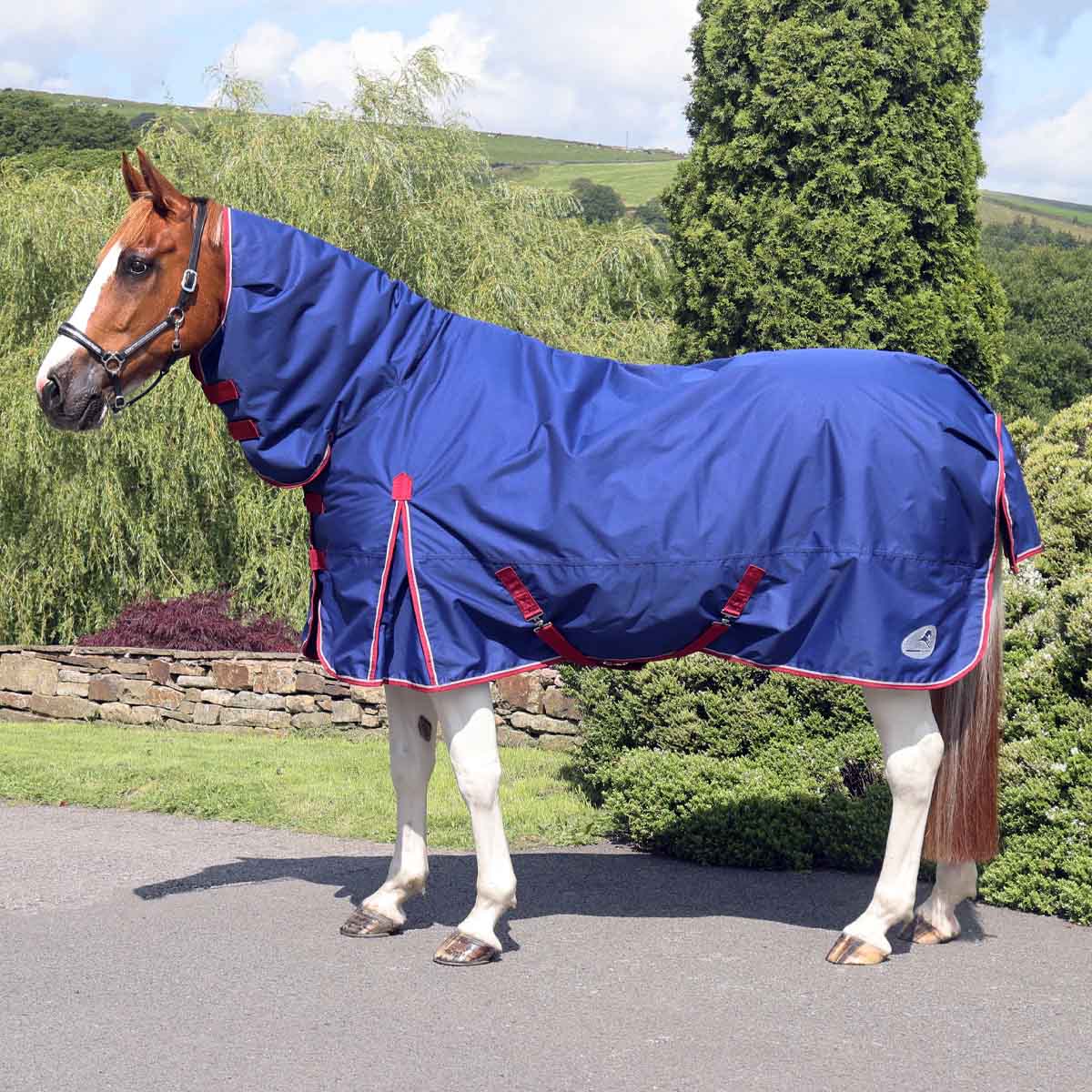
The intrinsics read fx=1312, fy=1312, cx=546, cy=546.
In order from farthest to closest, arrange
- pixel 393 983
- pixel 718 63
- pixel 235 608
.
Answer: pixel 235 608 < pixel 718 63 < pixel 393 983

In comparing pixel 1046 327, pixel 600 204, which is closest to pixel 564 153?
pixel 600 204

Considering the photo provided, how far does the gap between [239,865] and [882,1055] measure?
10.8 ft

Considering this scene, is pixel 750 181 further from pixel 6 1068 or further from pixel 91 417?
pixel 6 1068

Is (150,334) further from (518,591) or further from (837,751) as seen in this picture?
(837,751)

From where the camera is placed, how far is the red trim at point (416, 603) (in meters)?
4.34

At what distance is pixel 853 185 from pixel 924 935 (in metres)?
6.08

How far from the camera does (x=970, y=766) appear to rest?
4645 mm

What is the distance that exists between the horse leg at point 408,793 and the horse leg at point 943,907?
1839mm

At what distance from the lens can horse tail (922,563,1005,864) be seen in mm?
4633

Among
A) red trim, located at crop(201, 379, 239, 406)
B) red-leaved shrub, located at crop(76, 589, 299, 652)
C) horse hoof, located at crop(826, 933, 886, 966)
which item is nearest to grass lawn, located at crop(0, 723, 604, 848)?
red-leaved shrub, located at crop(76, 589, 299, 652)

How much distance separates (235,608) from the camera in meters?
11.5

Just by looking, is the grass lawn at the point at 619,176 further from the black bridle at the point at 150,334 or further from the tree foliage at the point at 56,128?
the black bridle at the point at 150,334

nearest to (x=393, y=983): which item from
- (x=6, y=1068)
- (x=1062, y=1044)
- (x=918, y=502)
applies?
(x=6, y=1068)

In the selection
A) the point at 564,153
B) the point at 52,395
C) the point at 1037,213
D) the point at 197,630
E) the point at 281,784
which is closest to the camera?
the point at 52,395
